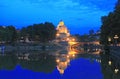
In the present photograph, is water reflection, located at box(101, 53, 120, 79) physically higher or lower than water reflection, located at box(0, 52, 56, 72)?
lower

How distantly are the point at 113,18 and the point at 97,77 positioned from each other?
36498mm

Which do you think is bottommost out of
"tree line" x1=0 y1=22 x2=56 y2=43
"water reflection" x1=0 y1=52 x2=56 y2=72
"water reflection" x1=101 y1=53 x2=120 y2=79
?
"water reflection" x1=101 y1=53 x2=120 y2=79

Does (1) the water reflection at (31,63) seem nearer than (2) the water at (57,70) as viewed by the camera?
No

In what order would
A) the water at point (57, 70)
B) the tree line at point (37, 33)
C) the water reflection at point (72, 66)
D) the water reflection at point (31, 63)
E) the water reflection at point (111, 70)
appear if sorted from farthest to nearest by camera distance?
the tree line at point (37, 33), the water reflection at point (31, 63), the water reflection at point (72, 66), the water at point (57, 70), the water reflection at point (111, 70)

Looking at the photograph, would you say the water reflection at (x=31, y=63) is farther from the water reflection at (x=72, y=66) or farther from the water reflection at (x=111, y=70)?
the water reflection at (x=111, y=70)

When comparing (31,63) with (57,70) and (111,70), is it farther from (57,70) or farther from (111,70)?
(111,70)

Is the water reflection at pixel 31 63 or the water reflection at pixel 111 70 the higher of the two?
the water reflection at pixel 31 63

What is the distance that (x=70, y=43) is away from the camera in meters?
194

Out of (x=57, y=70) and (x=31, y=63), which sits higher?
(x=31, y=63)

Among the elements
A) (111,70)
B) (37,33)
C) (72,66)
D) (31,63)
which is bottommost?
(111,70)

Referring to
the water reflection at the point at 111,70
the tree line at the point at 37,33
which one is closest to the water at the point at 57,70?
the water reflection at the point at 111,70

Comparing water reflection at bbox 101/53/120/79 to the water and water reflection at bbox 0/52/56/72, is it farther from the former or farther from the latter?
water reflection at bbox 0/52/56/72

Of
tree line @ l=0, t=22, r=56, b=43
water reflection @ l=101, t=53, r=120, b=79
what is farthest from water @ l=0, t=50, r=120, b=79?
tree line @ l=0, t=22, r=56, b=43

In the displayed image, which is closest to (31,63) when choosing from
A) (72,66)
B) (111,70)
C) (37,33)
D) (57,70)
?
(72,66)
